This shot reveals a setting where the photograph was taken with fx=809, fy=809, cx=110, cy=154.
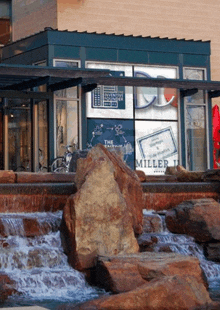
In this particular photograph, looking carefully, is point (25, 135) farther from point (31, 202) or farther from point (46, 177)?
point (31, 202)

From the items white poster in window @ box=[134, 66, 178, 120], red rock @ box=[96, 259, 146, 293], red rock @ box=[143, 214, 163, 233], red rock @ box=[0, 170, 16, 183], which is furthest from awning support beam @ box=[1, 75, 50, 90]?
red rock @ box=[96, 259, 146, 293]

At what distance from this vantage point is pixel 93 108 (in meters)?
27.2

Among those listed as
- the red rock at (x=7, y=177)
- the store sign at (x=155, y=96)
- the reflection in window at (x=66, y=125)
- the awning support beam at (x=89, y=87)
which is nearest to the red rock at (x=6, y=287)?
the red rock at (x=7, y=177)

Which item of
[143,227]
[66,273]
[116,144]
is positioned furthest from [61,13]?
[66,273]

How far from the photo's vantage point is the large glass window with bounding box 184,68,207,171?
2906 cm

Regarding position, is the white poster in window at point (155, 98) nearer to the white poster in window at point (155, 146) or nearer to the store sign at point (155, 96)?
the store sign at point (155, 96)

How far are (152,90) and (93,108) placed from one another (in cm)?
247

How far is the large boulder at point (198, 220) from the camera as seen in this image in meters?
13.7

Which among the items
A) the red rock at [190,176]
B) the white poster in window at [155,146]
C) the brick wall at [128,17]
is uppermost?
the brick wall at [128,17]

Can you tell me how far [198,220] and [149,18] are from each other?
20095 mm

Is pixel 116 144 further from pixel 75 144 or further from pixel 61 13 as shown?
pixel 61 13

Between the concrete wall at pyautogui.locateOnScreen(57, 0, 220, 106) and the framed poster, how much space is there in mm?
4960

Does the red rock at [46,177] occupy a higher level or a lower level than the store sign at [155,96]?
lower

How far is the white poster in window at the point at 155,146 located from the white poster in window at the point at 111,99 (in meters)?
0.74
